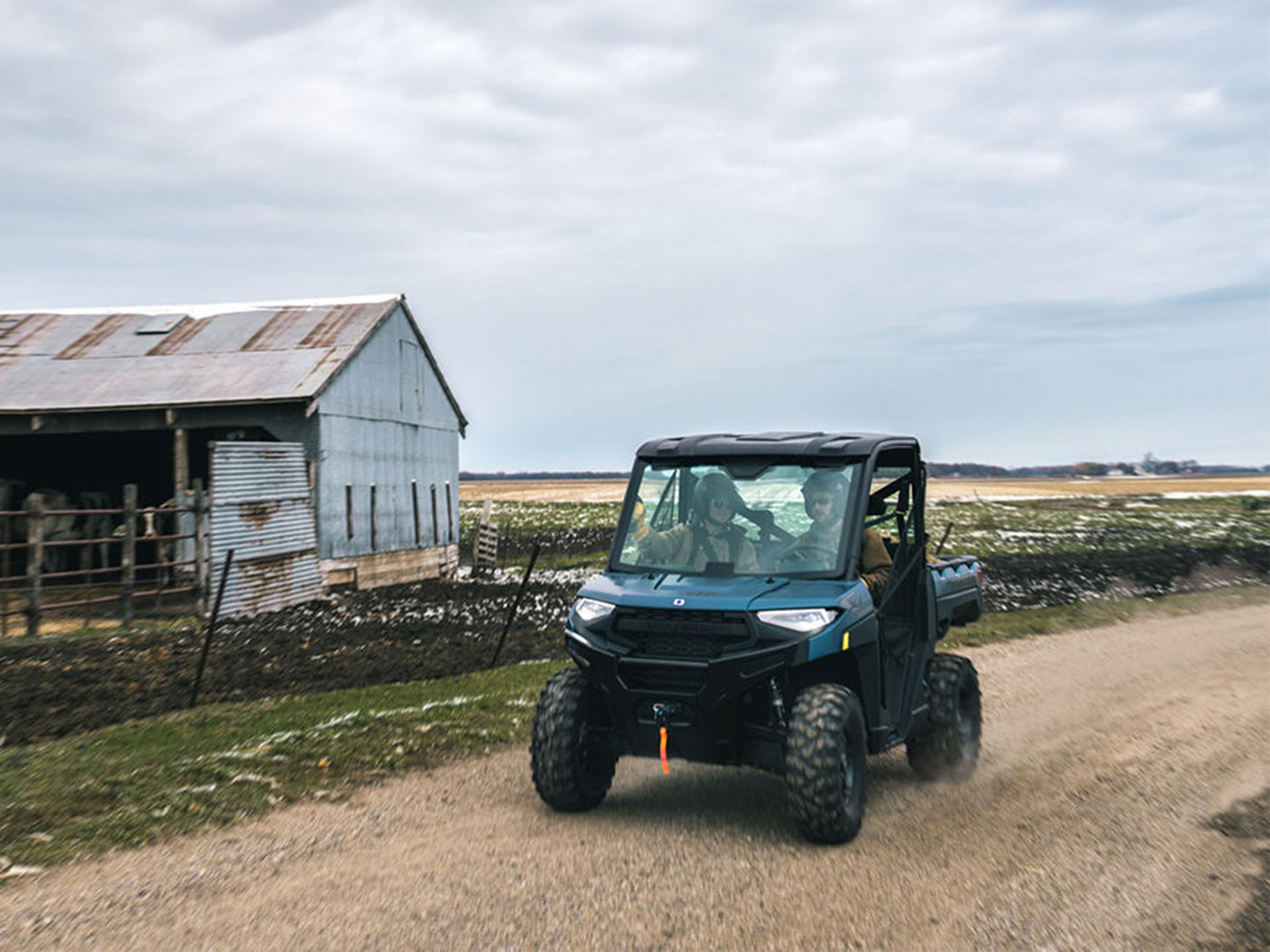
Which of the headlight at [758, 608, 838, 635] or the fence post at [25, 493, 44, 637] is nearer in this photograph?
the headlight at [758, 608, 838, 635]

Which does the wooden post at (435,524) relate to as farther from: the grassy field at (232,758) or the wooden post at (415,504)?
the grassy field at (232,758)

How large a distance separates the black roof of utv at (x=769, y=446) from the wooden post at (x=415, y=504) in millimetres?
22194

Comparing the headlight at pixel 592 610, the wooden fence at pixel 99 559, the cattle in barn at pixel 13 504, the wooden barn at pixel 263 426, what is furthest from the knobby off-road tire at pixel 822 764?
the cattle in barn at pixel 13 504

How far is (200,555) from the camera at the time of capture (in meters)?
20.7

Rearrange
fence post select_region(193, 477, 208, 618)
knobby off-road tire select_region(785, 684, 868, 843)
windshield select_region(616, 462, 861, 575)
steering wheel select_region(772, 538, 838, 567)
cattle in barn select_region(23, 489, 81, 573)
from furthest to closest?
cattle in barn select_region(23, 489, 81, 573) → fence post select_region(193, 477, 208, 618) → windshield select_region(616, 462, 861, 575) → steering wheel select_region(772, 538, 838, 567) → knobby off-road tire select_region(785, 684, 868, 843)

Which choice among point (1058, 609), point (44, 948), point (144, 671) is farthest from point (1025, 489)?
point (44, 948)

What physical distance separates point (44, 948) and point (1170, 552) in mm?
35717

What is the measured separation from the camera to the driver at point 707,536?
7.91 metres

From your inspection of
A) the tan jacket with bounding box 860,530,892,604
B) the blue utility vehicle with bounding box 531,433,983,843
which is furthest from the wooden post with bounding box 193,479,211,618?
the tan jacket with bounding box 860,530,892,604

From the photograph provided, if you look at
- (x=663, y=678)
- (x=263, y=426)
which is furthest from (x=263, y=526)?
(x=663, y=678)

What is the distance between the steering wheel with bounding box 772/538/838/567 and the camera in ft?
24.9

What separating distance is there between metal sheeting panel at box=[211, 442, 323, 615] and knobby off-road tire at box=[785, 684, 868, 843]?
15.2 m

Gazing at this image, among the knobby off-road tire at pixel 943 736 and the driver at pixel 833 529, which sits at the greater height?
the driver at pixel 833 529

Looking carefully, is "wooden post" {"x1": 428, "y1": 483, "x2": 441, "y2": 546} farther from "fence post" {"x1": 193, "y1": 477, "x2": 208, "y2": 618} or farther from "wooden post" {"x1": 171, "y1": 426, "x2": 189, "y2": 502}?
"fence post" {"x1": 193, "y1": 477, "x2": 208, "y2": 618}
